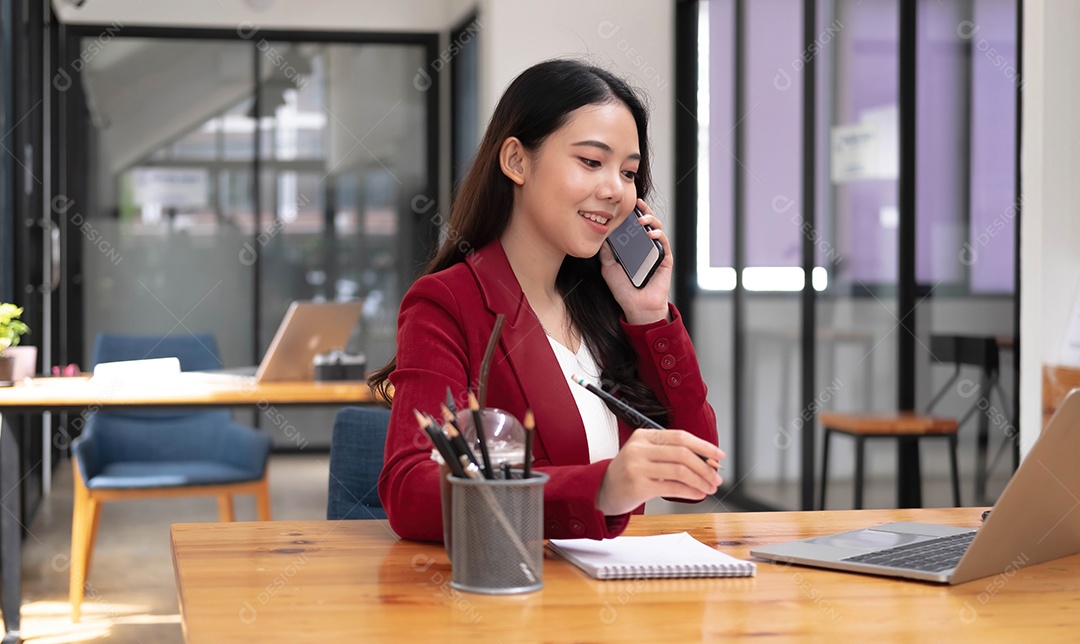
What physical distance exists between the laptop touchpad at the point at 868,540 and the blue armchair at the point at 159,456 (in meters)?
2.73

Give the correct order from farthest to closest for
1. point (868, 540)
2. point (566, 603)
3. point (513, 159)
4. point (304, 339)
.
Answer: point (304, 339), point (513, 159), point (868, 540), point (566, 603)

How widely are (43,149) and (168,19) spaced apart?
1.27m

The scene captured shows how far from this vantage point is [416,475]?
134 cm

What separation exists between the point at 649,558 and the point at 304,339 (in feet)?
9.38

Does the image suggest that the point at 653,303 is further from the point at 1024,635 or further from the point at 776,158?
the point at 776,158

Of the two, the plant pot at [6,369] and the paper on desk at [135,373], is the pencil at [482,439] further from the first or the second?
the plant pot at [6,369]

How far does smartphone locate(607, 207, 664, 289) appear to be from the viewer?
1.71 m

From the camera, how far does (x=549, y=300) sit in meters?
1.77

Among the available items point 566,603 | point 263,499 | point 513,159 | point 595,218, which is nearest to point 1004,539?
point 566,603

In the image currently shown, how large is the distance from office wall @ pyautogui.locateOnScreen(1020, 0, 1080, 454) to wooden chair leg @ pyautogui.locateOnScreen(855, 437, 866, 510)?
921 millimetres

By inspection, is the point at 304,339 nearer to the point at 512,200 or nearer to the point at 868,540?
the point at 512,200

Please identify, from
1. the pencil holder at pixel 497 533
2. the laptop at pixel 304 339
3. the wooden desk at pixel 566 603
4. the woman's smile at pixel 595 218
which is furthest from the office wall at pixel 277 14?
the pencil holder at pixel 497 533

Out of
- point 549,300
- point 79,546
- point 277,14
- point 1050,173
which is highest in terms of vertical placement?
point 277,14

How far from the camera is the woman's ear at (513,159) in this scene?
5.50 ft
